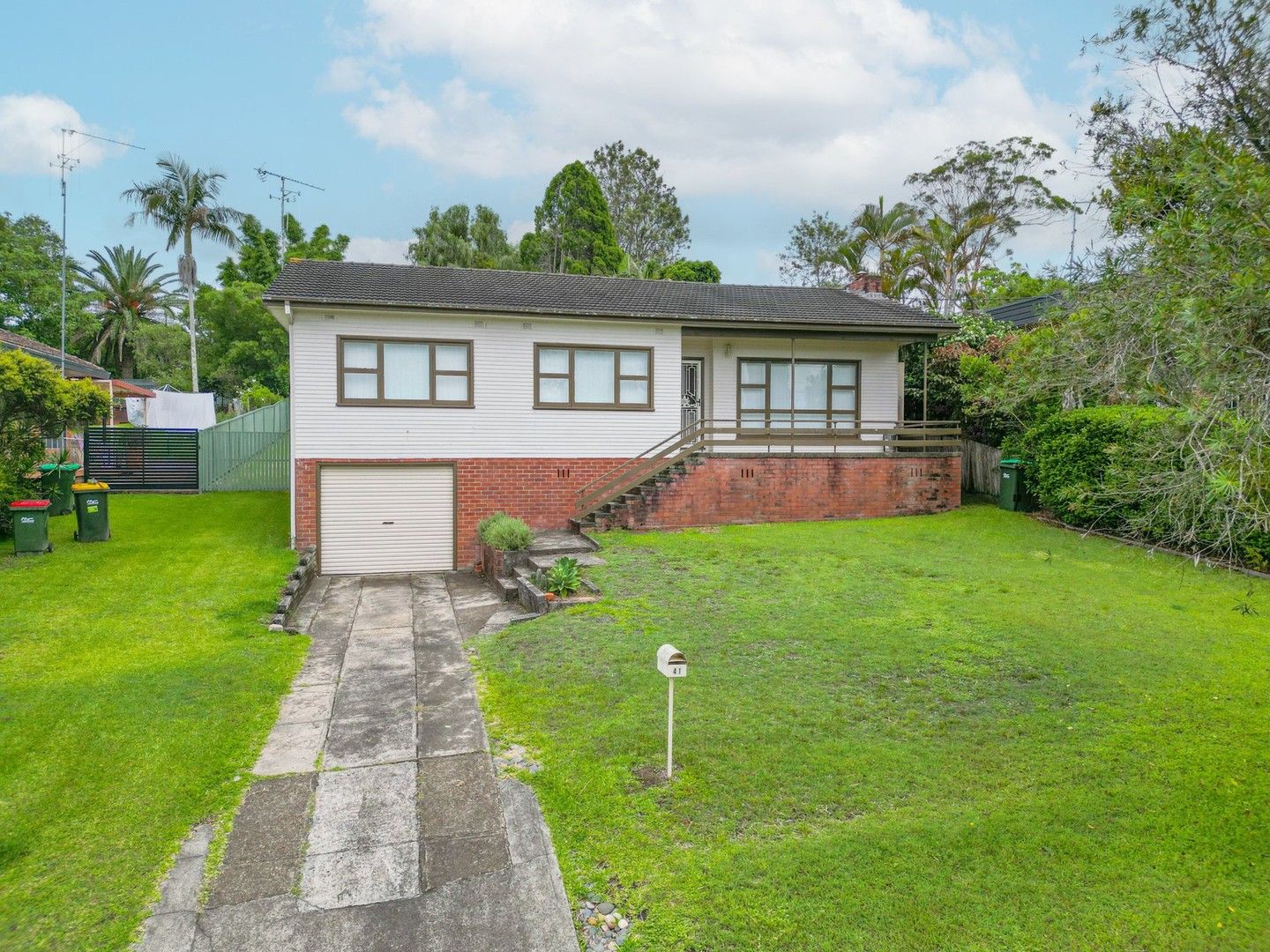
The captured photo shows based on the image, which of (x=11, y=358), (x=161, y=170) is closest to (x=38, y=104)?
(x=161, y=170)

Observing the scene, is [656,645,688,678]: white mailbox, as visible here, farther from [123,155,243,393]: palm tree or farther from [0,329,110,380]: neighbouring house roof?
[123,155,243,393]: palm tree

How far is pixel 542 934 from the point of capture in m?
3.57

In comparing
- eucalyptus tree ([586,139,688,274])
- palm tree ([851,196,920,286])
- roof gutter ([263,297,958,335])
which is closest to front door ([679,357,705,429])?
roof gutter ([263,297,958,335])

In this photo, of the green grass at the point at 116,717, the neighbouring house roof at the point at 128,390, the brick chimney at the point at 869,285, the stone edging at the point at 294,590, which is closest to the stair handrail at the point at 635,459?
the stone edging at the point at 294,590

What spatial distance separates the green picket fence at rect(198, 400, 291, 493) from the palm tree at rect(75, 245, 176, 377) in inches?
1062

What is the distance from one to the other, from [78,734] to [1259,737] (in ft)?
28.5

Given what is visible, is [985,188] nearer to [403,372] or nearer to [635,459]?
[635,459]

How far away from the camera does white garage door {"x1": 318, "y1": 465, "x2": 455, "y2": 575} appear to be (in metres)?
13.8

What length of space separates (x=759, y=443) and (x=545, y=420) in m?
4.32

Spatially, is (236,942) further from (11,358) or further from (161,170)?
(161,170)

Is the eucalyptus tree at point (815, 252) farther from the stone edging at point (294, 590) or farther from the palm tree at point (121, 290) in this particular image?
the palm tree at point (121, 290)

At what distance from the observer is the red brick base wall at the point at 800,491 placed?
14516 millimetres

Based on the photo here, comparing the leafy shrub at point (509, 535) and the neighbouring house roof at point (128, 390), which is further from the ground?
the neighbouring house roof at point (128, 390)

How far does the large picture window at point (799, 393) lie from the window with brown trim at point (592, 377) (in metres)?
2.75
